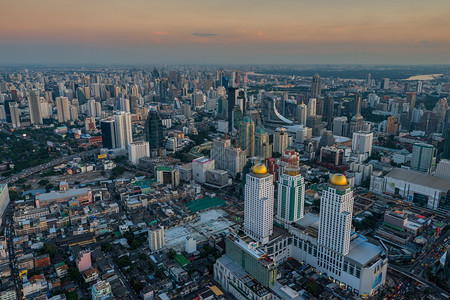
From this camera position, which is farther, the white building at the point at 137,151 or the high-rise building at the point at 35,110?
the high-rise building at the point at 35,110

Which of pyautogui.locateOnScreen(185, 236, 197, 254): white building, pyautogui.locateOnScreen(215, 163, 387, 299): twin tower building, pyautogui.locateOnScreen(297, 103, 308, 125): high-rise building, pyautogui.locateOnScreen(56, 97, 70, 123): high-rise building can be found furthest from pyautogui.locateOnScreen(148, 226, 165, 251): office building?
pyautogui.locateOnScreen(56, 97, 70, 123): high-rise building

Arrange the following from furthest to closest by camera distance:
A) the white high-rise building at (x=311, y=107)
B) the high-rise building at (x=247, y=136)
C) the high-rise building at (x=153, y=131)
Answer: the white high-rise building at (x=311, y=107) < the high-rise building at (x=153, y=131) < the high-rise building at (x=247, y=136)

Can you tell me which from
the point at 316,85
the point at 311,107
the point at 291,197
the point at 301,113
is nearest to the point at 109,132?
the point at 291,197

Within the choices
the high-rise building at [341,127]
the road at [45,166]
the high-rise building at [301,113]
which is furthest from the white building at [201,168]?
A: the high-rise building at [301,113]

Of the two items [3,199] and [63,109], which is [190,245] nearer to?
[3,199]

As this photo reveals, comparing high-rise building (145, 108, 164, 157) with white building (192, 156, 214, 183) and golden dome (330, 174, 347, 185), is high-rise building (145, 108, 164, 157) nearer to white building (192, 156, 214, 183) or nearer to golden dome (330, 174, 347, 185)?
white building (192, 156, 214, 183)

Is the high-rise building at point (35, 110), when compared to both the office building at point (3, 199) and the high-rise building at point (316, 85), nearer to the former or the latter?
the office building at point (3, 199)

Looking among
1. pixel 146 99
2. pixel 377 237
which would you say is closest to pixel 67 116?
pixel 146 99
